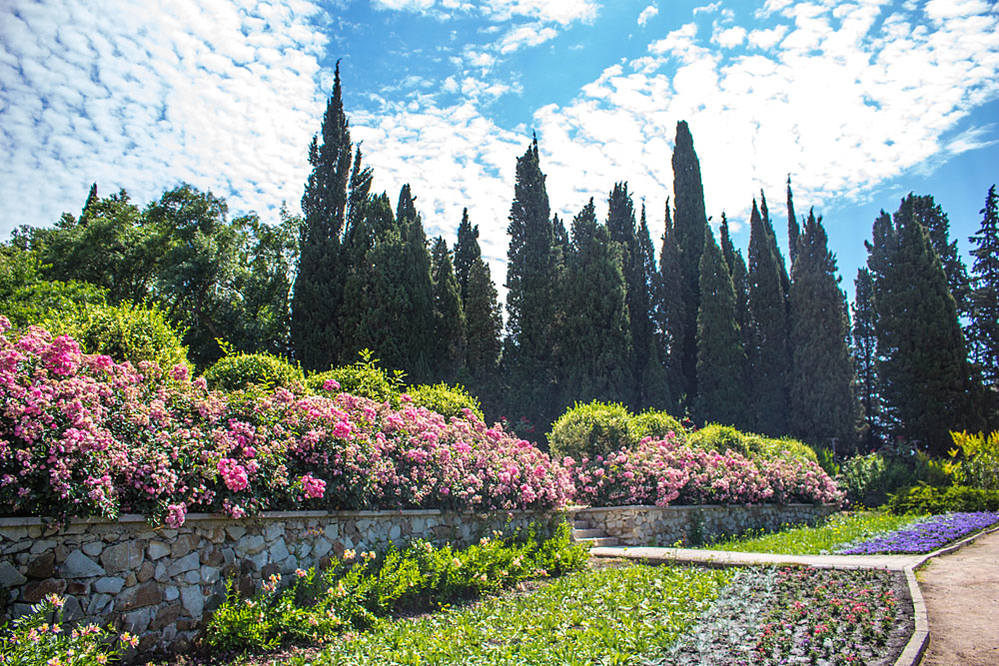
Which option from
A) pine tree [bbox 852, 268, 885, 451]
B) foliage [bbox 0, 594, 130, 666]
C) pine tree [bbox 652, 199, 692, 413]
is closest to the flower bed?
foliage [bbox 0, 594, 130, 666]

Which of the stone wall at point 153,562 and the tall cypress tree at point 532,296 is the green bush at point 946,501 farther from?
the stone wall at point 153,562

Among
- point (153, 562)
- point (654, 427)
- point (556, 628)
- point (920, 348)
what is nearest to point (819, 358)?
point (920, 348)

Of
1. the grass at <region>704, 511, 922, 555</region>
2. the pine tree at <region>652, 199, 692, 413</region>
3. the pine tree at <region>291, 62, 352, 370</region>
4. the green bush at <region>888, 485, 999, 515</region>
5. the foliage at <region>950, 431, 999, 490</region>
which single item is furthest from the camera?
the pine tree at <region>652, 199, 692, 413</region>

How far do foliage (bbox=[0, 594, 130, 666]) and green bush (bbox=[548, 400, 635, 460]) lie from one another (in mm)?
8737

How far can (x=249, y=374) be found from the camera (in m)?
7.66

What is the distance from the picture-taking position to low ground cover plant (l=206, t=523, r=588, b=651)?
4414 mm

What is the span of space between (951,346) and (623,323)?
1095 centimetres

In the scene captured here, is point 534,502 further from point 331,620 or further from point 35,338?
point 35,338

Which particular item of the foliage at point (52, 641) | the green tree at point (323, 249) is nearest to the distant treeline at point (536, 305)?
the green tree at point (323, 249)

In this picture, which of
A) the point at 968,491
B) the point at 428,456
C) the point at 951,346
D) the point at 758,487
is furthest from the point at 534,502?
the point at 951,346

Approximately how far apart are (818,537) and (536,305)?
460 inches

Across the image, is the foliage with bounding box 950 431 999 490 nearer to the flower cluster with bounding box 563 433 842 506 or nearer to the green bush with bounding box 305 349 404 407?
the flower cluster with bounding box 563 433 842 506

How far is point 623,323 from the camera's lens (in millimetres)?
19203

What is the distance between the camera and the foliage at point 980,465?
557 inches
